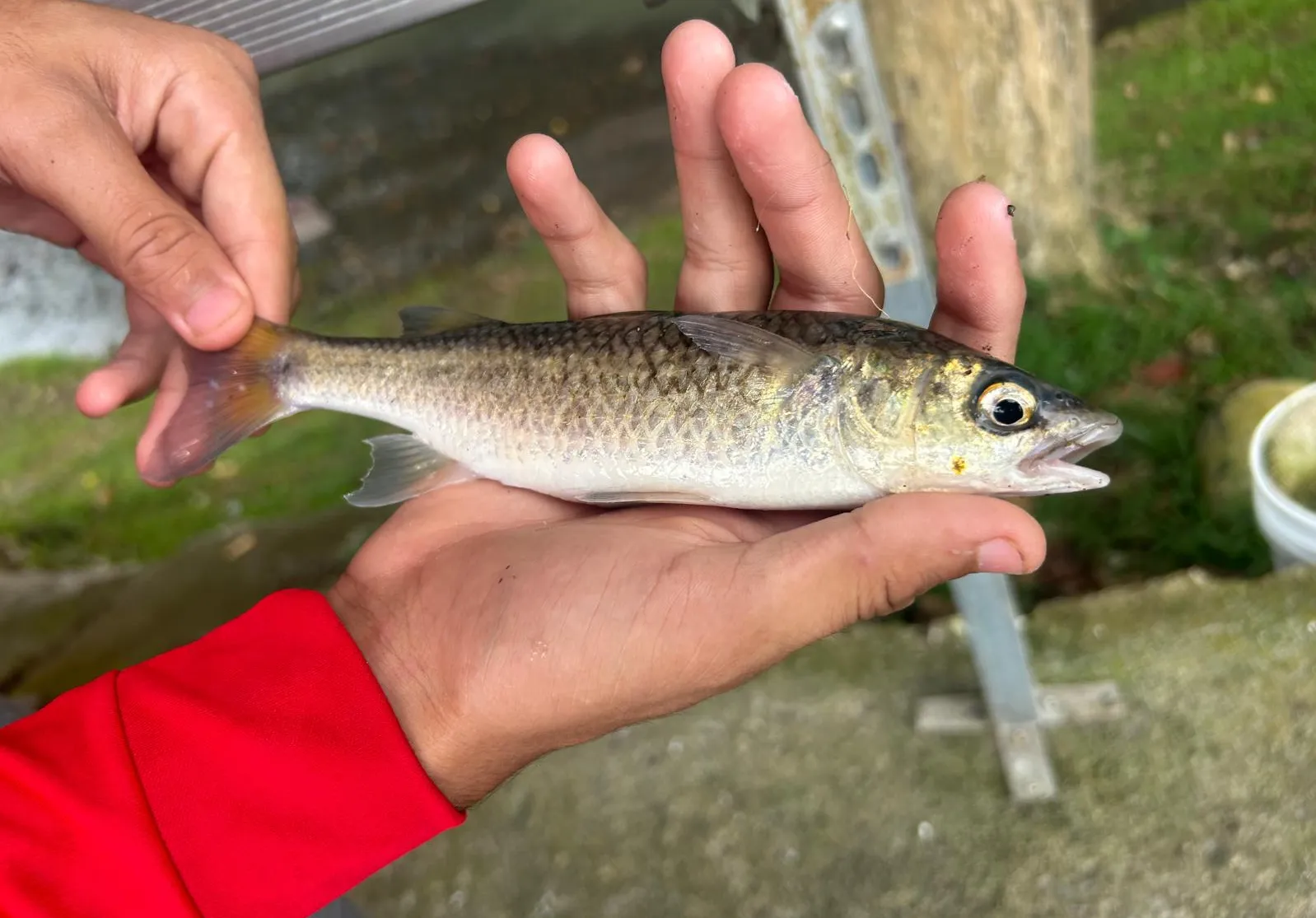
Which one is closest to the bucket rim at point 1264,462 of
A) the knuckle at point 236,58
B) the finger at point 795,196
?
the finger at point 795,196

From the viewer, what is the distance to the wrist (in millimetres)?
2205

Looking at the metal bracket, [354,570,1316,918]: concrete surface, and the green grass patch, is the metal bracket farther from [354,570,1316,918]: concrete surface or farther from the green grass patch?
the green grass patch

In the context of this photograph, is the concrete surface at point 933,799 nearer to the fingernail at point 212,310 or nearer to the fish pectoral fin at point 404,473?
the fish pectoral fin at point 404,473

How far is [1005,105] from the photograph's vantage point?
14.9 feet

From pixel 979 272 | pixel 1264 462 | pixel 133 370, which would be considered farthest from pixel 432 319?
pixel 1264 462

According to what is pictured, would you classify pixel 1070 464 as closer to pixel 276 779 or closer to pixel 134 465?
pixel 276 779

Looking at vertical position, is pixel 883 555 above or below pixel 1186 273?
above

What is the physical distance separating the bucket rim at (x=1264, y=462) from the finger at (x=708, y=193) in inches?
91.2

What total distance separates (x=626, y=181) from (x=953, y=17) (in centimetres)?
279

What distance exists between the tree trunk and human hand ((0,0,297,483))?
2927 millimetres

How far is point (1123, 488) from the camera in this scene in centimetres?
443

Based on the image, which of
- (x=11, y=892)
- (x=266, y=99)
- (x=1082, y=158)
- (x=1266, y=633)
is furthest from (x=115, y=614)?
(x=1082, y=158)

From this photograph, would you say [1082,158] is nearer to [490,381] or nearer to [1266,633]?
[1266,633]

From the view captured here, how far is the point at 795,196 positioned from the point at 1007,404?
832 mm
